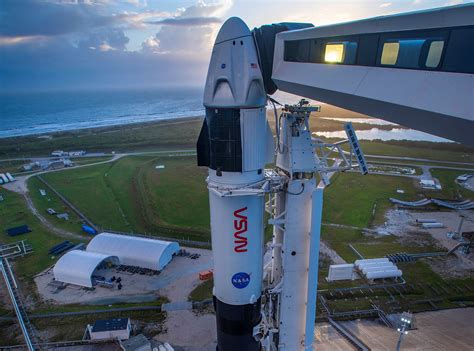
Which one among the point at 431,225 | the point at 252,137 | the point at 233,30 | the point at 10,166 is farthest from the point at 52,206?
the point at 431,225

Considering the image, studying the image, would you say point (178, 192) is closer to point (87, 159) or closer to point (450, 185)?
point (87, 159)

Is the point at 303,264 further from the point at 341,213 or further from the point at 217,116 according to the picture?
the point at 341,213

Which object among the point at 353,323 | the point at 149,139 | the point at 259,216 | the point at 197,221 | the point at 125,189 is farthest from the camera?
the point at 149,139

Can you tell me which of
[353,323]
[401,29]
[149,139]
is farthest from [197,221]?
[149,139]

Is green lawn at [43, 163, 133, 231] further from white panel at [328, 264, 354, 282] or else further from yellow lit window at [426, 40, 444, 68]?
yellow lit window at [426, 40, 444, 68]

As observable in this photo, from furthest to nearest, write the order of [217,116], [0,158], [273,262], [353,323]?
[0,158], [353,323], [273,262], [217,116]

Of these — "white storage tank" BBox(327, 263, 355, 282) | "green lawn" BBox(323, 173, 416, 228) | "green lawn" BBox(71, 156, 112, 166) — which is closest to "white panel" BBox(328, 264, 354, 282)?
"white storage tank" BBox(327, 263, 355, 282)

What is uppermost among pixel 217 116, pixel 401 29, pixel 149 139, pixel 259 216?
pixel 401 29
